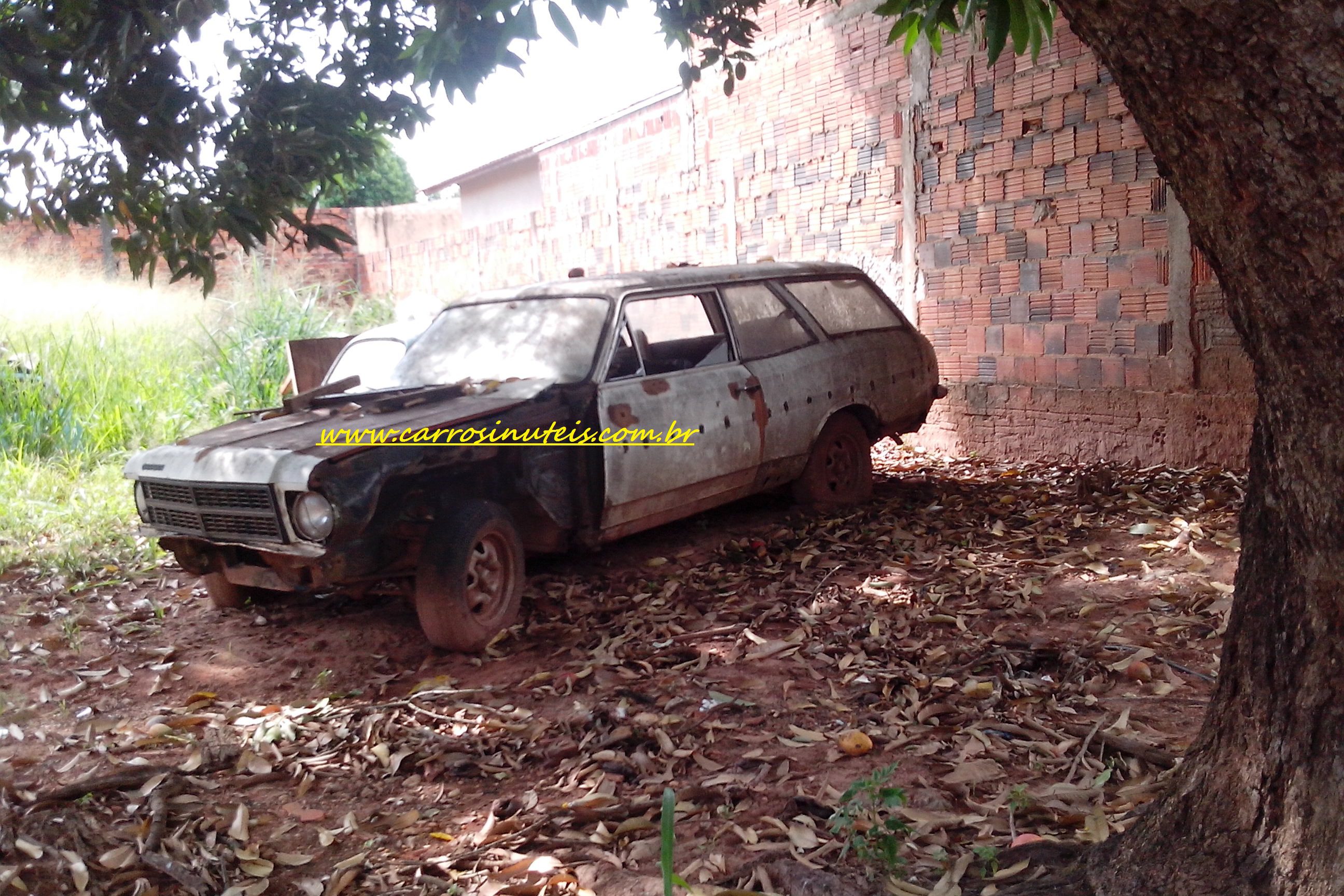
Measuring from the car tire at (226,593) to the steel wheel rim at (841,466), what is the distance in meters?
3.46

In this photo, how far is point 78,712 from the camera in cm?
437

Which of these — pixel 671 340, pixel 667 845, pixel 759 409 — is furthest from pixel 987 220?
pixel 667 845

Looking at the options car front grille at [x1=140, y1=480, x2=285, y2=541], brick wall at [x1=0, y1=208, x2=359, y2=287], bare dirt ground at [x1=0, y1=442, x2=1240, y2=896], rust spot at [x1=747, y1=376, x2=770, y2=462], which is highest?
brick wall at [x1=0, y1=208, x2=359, y2=287]

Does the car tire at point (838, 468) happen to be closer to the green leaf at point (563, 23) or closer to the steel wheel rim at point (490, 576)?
the steel wheel rim at point (490, 576)

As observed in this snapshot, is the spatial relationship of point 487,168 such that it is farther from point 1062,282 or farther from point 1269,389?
point 1269,389

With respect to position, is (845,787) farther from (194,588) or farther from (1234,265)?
(194,588)

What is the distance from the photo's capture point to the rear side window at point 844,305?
22.4 feet

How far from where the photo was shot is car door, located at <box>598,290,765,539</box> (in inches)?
210

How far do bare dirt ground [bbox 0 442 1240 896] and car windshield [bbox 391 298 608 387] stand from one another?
1.17 metres

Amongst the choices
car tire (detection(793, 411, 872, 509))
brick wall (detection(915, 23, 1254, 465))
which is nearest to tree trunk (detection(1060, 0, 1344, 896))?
car tire (detection(793, 411, 872, 509))

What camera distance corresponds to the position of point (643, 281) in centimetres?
593

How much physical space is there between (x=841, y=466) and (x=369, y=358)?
3.77 metres

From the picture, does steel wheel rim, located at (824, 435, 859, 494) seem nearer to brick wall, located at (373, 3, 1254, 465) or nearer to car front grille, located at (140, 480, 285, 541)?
brick wall, located at (373, 3, 1254, 465)

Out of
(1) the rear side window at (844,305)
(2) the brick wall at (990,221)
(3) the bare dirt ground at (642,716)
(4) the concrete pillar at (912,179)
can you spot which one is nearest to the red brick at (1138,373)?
(2) the brick wall at (990,221)
